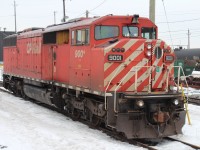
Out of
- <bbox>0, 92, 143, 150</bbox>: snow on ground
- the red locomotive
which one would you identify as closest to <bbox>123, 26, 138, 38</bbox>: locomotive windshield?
the red locomotive

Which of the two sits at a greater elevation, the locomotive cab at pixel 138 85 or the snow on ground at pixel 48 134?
the locomotive cab at pixel 138 85

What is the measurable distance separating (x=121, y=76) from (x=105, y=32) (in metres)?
1.54

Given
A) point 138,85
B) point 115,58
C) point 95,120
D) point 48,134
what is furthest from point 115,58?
point 48,134

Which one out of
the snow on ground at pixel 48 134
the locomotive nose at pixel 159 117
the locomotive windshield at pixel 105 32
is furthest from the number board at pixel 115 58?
the snow on ground at pixel 48 134

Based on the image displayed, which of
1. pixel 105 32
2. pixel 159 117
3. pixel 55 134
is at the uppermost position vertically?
pixel 105 32

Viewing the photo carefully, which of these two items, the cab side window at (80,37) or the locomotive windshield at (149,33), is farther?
the locomotive windshield at (149,33)

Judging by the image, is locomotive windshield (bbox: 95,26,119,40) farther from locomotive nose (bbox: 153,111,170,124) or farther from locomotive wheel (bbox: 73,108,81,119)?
locomotive wheel (bbox: 73,108,81,119)

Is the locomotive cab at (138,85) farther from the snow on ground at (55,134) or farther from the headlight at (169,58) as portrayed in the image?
the snow on ground at (55,134)

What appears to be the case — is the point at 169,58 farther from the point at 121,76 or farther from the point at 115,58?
the point at 115,58

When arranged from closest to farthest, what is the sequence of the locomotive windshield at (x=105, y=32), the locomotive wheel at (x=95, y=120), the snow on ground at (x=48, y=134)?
the snow on ground at (x=48, y=134), the locomotive windshield at (x=105, y=32), the locomotive wheel at (x=95, y=120)

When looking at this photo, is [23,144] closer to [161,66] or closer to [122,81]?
[122,81]

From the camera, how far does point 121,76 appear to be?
Result: 392 inches

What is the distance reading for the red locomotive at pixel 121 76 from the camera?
945cm

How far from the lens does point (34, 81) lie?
16.6 metres
